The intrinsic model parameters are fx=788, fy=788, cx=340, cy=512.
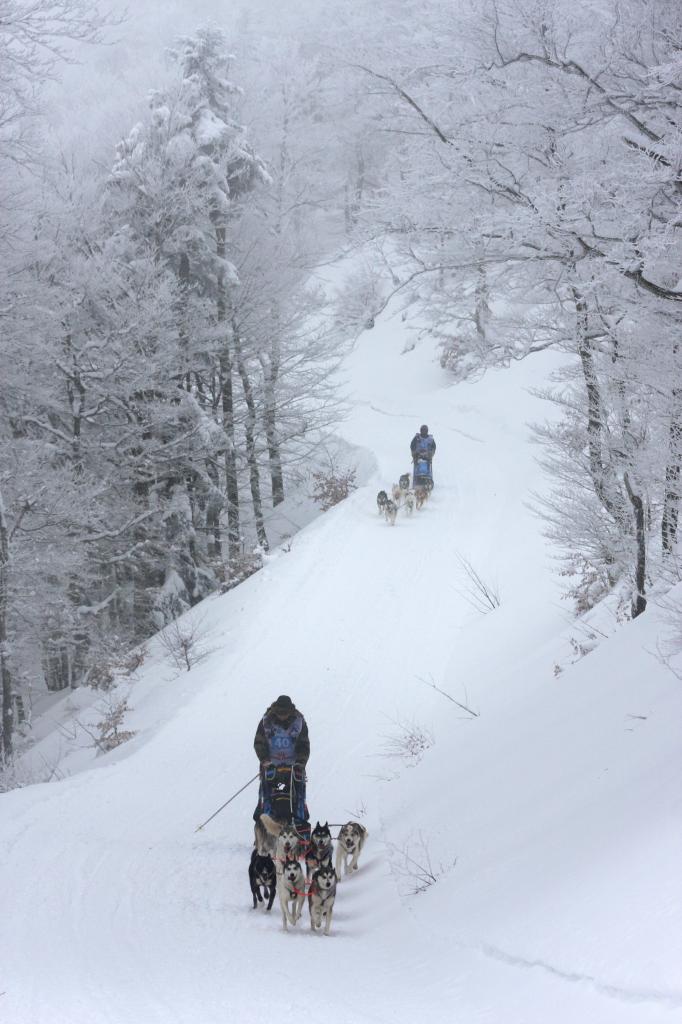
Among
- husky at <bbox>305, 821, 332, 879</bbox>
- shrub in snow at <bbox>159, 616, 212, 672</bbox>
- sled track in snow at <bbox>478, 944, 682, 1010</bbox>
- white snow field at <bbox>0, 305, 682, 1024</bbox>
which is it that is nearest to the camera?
sled track in snow at <bbox>478, 944, 682, 1010</bbox>

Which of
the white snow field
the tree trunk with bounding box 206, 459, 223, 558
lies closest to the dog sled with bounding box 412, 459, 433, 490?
the tree trunk with bounding box 206, 459, 223, 558

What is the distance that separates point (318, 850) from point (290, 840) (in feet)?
0.93

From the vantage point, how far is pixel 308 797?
9984mm

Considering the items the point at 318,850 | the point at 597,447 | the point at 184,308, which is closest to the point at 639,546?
the point at 597,447

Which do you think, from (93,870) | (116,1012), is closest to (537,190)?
(116,1012)

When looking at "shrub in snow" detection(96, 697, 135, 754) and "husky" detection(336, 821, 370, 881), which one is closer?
"husky" detection(336, 821, 370, 881)

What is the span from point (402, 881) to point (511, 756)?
1598 mm

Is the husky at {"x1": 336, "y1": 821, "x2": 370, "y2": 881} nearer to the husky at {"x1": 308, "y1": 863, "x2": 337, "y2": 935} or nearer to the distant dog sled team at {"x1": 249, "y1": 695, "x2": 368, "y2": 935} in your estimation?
the distant dog sled team at {"x1": 249, "y1": 695, "x2": 368, "y2": 935}

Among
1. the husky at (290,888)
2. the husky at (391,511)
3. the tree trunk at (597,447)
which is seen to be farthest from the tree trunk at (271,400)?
the husky at (290,888)

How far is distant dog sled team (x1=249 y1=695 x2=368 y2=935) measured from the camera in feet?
20.9

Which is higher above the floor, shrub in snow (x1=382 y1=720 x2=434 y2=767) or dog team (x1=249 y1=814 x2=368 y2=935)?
dog team (x1=249 y1=814 x2=368 y2=935)

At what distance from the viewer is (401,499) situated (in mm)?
21188

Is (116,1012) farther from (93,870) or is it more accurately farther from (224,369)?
(224,369)

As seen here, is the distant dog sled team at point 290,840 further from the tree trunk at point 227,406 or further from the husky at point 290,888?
the tree trunk at point 227,406
